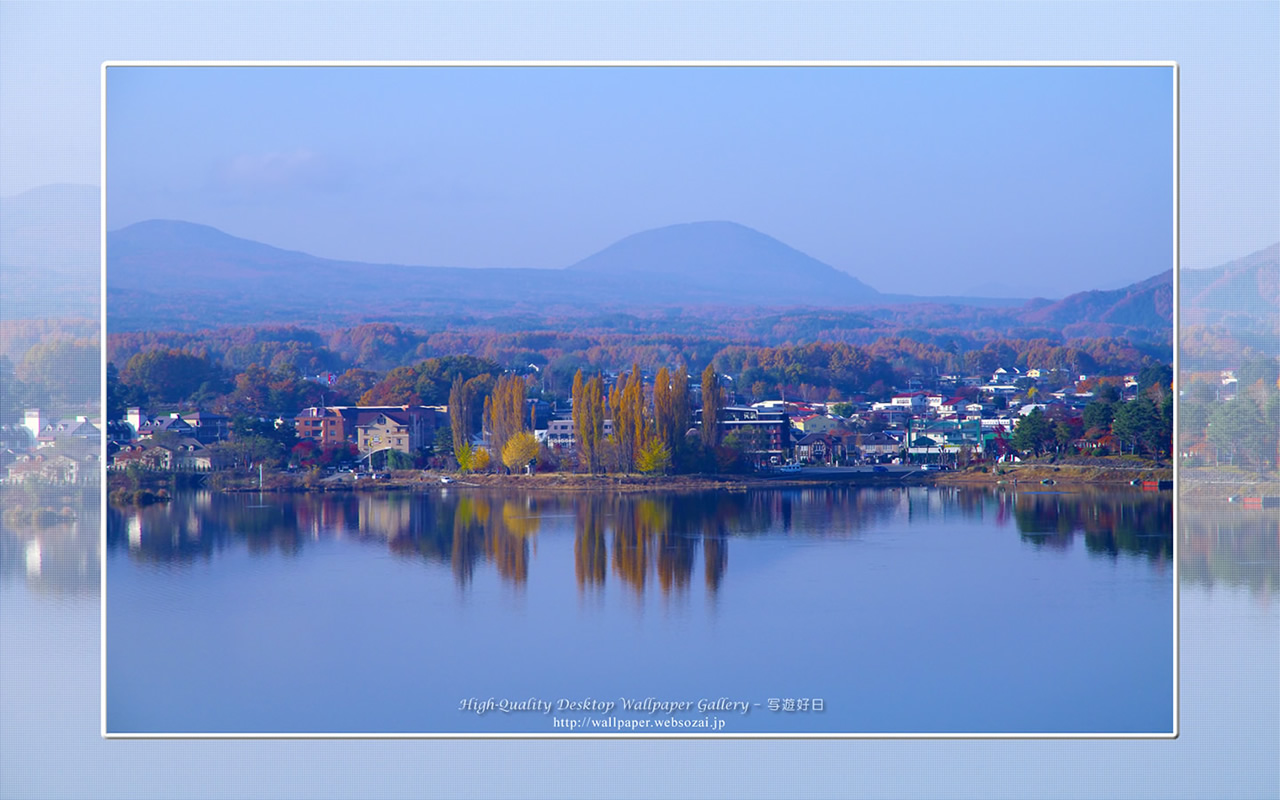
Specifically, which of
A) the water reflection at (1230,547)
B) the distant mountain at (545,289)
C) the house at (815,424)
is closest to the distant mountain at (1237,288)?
the water reflection at (1230,547)

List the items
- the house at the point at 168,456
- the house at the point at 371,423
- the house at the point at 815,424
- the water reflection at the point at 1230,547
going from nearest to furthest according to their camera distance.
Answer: the water reflection at the point at 1230,547
the house at the point at 168,456
the house at the point at 371,423
the house at the point at 815,424

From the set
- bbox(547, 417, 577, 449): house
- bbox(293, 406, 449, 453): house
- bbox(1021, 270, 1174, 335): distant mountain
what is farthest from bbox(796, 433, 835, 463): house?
bbox(293, 406, 449, 453): house

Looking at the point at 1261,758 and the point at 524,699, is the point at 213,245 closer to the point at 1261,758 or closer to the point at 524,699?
the point at 524,699

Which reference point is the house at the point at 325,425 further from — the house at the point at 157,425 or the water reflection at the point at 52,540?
the water reflection at the point at 52,540

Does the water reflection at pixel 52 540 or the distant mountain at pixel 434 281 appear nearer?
the water reflection at pixel 52 540

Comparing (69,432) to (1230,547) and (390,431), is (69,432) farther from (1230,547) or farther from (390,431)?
(1230,547)

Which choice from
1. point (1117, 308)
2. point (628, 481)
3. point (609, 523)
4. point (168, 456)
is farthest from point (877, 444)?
point (168, 456)

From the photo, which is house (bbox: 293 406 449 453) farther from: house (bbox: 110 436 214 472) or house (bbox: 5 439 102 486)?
house (bbox: 5 439 102 486)
